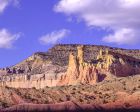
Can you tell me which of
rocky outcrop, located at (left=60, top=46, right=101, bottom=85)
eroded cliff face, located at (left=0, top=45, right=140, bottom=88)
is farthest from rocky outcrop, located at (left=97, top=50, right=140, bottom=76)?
rocky outcrop, located at (left=60, top=46, right=101, bottom=85)

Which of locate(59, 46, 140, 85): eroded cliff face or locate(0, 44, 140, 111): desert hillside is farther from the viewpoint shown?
locate(59, 46, 140, 85): eroded cliff face

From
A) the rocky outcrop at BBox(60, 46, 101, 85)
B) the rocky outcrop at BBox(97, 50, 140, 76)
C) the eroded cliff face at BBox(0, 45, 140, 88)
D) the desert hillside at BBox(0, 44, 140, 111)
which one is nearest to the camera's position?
the desert hillside at BBox(0, 44, 140, 111)

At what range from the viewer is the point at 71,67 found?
347 feet

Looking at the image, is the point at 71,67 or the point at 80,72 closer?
the point at 80,72

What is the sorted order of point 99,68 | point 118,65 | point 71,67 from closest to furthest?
1. point 99,68
2. point 118,65
3. point 71,67

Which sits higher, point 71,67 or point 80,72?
point 71,67

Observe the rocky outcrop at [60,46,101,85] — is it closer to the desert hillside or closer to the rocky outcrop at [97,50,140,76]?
the desert hillside

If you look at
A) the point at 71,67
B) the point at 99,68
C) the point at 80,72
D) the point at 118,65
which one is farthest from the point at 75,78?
the point at 118,65

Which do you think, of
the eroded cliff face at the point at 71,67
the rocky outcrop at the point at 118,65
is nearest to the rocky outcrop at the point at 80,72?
the eroded cliff face at the point at 71,67

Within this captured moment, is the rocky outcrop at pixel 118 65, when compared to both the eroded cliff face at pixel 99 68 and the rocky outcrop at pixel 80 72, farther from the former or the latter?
the rocky outcrop at pixel 80 72

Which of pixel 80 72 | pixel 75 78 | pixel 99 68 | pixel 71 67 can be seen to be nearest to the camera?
pixel 99 68

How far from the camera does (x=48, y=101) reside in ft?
207

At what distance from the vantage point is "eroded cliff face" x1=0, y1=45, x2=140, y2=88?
10012 centimetres

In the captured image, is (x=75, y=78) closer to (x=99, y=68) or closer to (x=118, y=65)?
(x=99, y=68)
